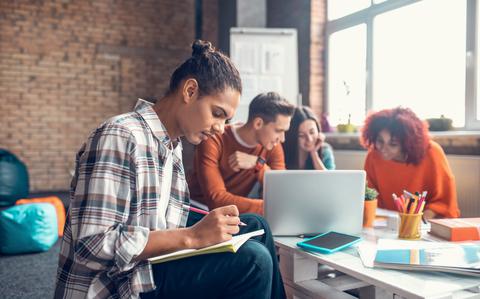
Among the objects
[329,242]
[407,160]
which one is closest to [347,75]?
[407,160]

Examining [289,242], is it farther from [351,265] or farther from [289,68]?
[289,68]

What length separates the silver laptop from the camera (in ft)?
4.91

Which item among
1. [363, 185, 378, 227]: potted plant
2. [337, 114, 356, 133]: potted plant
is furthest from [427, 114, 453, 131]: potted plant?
[363, 185, 378, 227]: potted plant

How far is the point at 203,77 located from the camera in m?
1.28

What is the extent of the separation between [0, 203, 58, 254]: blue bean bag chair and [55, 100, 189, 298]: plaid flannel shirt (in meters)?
2.34

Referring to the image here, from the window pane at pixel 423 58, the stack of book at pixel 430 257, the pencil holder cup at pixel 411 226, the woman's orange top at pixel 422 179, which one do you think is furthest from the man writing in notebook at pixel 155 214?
the window pane at pixel 423 58

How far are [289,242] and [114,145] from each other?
0.69m

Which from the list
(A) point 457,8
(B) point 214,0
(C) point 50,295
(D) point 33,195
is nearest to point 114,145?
(C) point 50,295

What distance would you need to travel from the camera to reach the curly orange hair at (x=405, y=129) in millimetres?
2297

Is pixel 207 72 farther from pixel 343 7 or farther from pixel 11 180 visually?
pixel 11 180

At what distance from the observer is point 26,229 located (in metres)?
3.22

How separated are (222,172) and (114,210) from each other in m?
1.20

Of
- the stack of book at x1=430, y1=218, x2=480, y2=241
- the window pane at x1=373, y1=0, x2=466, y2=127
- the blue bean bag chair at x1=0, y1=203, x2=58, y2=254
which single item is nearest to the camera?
the stack of book at x1=430, y1=218, x2=480, y2=241

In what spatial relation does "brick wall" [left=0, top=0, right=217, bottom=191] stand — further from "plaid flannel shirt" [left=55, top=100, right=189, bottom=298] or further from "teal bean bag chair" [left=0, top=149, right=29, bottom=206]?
"plaid flannel shirt" [left=55, top=100, right=189, bottom=298]
